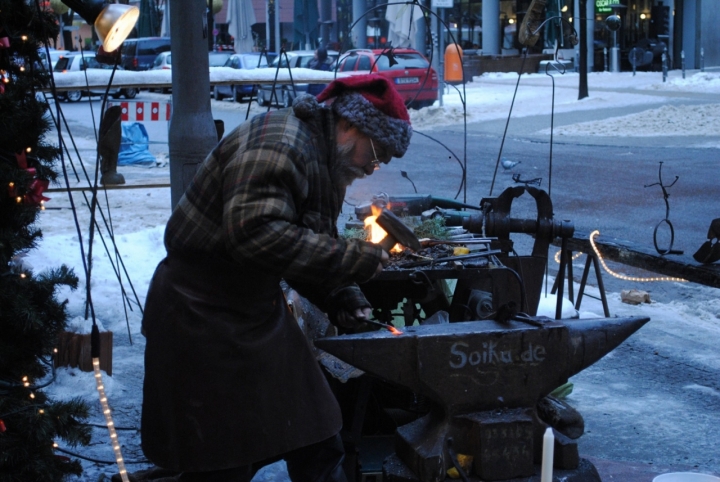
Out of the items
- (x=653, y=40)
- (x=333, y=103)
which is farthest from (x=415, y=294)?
(x=653, y=40)

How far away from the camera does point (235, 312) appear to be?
249 centimetres

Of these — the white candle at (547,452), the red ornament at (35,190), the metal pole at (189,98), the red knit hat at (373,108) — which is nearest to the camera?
the white candle at (547,452)

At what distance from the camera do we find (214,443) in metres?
2.47

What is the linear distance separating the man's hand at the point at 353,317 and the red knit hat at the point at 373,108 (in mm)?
529

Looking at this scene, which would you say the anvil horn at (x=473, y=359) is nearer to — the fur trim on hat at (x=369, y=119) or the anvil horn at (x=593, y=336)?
the anvil horn at (x=593, y=336)

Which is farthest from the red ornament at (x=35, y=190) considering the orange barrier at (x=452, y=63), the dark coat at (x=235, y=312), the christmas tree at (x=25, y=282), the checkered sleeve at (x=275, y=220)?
the orange barrier at (x=452, y=63)

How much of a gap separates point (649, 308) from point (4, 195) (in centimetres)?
473

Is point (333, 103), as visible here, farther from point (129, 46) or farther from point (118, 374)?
point (129, 46)

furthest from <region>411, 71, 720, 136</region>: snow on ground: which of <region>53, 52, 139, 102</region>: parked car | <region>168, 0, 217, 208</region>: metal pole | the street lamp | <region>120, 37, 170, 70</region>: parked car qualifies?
<region>120, 37, 170, 70</region>: parked car

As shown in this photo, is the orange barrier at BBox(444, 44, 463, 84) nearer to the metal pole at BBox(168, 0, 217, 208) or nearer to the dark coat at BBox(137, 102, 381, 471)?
the metal pole at BBox(168, 0, 217, 208)

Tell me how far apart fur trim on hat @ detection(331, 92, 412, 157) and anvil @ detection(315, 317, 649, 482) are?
0.69 m

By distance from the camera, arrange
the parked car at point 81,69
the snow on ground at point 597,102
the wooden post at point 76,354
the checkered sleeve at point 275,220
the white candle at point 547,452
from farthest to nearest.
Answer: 1. the snow on ground at point 597,102
2. the parked car at point 81,69
3. the wooden post at point 76,354
4. the checkered sleeve at point 275,220
5. the white candle at point 547,452

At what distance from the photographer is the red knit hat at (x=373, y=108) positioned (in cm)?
247

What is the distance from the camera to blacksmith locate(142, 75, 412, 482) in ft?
7.84
